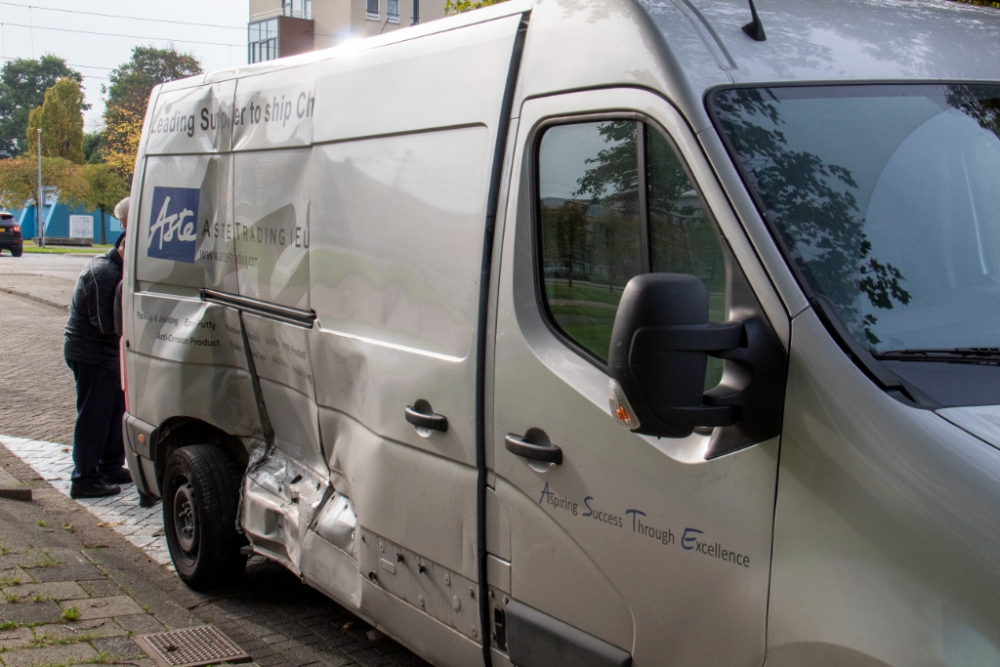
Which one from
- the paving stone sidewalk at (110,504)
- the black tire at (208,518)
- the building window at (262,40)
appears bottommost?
the paving stone sidewalk at (110,504)

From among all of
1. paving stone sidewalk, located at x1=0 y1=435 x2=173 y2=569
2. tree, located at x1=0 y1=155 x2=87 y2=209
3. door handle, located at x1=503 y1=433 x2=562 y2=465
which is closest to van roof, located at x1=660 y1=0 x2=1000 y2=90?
door handle, located at x1=503 y1=433 x2=562 y2=465

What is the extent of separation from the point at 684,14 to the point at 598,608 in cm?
159

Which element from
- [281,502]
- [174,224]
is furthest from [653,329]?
[174,224]

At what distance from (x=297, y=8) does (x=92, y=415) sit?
48.1 metres

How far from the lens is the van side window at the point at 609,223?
2539 mm

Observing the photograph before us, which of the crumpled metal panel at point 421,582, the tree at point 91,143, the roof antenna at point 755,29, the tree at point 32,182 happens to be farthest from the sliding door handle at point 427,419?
the tree at point 91,143

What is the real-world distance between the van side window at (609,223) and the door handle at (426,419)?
61 centimetres

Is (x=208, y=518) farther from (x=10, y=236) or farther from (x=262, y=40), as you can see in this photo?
(x=262, y=40)

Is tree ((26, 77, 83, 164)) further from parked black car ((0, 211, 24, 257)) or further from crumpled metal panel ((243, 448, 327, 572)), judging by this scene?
crumpled metal panel ((243, 448, 327, 572))

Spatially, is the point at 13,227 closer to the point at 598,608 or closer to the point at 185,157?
the point at 185,157

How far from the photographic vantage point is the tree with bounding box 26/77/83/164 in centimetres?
7819

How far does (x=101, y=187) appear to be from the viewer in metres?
65.7

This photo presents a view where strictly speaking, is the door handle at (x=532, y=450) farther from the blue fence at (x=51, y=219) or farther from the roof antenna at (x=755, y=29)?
the blue fence at (x=51, y=219)

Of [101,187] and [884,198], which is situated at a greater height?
[101,187]
